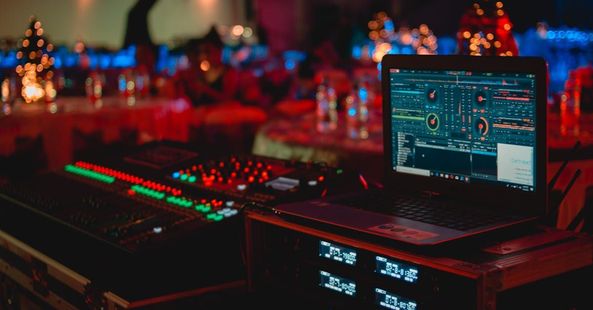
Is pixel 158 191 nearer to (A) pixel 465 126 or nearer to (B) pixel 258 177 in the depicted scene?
(B) pixel 258 177

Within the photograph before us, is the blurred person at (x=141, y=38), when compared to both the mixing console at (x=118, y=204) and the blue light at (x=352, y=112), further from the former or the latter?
the mixing console at (x=118, y=204)

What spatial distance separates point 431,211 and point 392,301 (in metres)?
0.25

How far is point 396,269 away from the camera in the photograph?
60.4 inches

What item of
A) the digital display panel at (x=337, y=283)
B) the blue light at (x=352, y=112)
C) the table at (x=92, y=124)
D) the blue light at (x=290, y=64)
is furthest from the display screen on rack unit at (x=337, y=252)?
the blue light at (x=290, y=64)

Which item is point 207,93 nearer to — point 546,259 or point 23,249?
point 23,249

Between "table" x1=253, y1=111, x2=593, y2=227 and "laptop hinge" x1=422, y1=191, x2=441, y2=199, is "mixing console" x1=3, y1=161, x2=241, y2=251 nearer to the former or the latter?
"laptop hinge" x1=422, y1=191, x2=441, y2=199

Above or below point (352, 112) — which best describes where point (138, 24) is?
above

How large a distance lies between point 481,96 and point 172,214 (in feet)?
2.82

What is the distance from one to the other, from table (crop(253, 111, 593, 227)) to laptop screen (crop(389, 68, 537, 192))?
977 millimetres

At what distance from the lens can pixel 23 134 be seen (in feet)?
16.5

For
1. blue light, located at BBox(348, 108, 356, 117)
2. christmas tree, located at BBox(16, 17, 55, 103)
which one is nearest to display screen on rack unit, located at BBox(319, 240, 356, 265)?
blue light, located at BBox(348, 108, 356, 117)

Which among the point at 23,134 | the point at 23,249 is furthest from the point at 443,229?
the point at 23,134

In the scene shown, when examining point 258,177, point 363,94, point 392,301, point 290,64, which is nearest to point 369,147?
point 363,94

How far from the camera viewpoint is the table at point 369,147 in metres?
2.94
